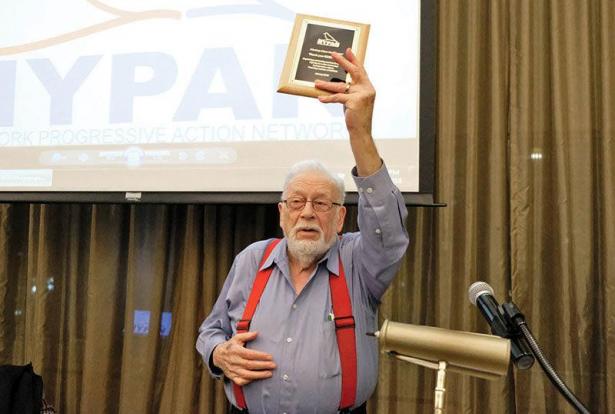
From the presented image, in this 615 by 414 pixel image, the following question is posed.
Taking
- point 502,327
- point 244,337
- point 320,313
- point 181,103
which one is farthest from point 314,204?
point 181,103

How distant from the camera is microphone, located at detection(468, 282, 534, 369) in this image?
88 centimetres

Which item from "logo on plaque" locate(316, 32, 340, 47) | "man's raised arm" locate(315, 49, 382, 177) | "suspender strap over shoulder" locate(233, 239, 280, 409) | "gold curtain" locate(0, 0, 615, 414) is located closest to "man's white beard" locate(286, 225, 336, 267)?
"suspender strap over shoulder" locate(233, 239, 280, 409)

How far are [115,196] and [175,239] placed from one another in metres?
0.32

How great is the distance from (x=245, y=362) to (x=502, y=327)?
73 cm

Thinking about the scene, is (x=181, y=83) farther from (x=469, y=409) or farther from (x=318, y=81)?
(x=469, y=409)

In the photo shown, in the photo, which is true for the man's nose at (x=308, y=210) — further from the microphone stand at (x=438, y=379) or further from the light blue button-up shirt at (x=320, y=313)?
the microphone stand at (x=438, y=379)

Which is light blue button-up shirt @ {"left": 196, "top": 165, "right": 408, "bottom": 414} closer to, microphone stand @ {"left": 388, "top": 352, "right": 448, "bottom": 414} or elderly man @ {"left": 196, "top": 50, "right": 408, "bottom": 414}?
elderly man @ {"left": 196, "top": 50, "right": 408, "bottom": 414}

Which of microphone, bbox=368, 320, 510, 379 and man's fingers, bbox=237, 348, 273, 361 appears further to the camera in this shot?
man's fingers, bbox=237, 348, 273, 361

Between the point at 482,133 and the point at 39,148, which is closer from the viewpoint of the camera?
the point at 482,133

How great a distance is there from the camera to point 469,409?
2.05m

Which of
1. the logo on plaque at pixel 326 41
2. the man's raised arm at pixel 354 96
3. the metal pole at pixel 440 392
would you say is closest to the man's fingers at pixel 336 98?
the man's raised arm at pixel 354 96

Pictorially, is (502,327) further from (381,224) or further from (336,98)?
(336,98)

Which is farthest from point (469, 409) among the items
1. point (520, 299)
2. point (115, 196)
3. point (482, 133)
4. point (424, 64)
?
point (115, 196)

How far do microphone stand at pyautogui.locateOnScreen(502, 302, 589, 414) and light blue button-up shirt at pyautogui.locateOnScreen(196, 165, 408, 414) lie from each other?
0.49 metres
